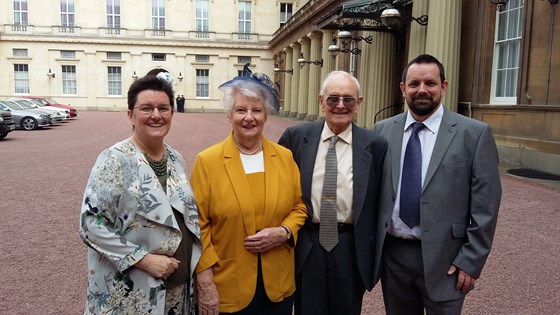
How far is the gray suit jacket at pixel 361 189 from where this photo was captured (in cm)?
279

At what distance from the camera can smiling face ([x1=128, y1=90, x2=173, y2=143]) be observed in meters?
2.39

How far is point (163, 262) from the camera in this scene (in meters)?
2.34

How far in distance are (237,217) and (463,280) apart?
128cm

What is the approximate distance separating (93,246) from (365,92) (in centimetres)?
1768

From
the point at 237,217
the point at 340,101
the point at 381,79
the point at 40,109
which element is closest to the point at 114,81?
the point at 40,109

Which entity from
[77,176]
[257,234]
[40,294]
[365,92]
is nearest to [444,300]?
[257,234]

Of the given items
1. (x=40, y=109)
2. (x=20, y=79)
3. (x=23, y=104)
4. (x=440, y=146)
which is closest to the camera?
(x=440, y=146)

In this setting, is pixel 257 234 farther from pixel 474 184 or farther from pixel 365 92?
pixel 365 92

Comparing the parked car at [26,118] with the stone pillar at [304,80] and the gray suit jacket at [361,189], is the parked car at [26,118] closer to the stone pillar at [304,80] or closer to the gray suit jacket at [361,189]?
Result: the stone pillar at [304,80]

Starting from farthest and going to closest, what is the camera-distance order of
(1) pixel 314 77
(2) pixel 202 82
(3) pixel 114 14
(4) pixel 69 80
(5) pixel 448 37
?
(2) pixel 202 82
(3) pixel 114 14
(4) pixel 69 80
(1) pixel 314 77
(5) pixel 448 37

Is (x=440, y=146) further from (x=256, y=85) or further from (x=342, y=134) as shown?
(x=256, y=85)

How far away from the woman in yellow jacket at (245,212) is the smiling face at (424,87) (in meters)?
0.77

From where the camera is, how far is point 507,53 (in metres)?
12.0

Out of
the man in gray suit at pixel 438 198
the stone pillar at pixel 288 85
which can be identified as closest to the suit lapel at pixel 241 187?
the man in gray suit at pixel 438 198
